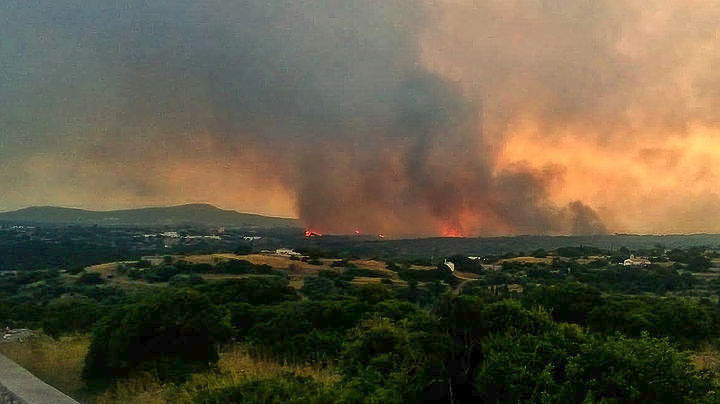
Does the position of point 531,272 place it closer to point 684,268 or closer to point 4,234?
Result: point 684,268

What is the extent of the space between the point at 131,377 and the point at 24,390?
2618 mm

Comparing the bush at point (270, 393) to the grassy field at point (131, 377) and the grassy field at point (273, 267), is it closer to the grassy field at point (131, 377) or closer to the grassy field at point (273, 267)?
the grassy field at point (131, 377)

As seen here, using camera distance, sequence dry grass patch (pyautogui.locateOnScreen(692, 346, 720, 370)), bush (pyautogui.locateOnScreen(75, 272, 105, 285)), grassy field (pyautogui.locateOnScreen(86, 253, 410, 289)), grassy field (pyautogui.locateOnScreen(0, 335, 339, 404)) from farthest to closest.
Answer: grassy field (pyautogui.locateOnScreen(86, 253, 410, 289)) < bush (pyautogui.locateOnScreen(75, 272, 105, 285)) < dry grass patch (pyautogui.locateOnScreen(692, 346, 720, 370)) < grassy field (pyautogui.locateOnScreen(0, 335, 339, 404))

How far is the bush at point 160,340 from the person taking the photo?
11914 mm

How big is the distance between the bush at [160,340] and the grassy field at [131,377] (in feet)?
1.40

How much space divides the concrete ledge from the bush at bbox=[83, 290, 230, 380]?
1816 mm

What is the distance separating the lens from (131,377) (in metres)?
11.5

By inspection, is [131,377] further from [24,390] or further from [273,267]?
[273,267]

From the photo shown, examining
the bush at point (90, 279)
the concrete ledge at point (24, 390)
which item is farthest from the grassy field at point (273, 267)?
the concrete ledge at point (24, 390)

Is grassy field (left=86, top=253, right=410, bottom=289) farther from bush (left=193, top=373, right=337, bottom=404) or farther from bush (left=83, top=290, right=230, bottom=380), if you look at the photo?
bush (left=193, top=373, right=337, bottom=404)

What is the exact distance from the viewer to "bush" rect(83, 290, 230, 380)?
11914 mm

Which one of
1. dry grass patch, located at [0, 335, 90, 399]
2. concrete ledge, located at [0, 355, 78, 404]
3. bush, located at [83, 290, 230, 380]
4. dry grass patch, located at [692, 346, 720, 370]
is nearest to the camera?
concrete ledge, located at [0, 355, 78, 404]

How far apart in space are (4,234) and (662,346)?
5940 inches

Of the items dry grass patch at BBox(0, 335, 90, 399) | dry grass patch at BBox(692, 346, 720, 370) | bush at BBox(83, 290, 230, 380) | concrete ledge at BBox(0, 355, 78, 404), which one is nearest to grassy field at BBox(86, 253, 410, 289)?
dry grass patch at BBox(0, 335, 90, 399)
